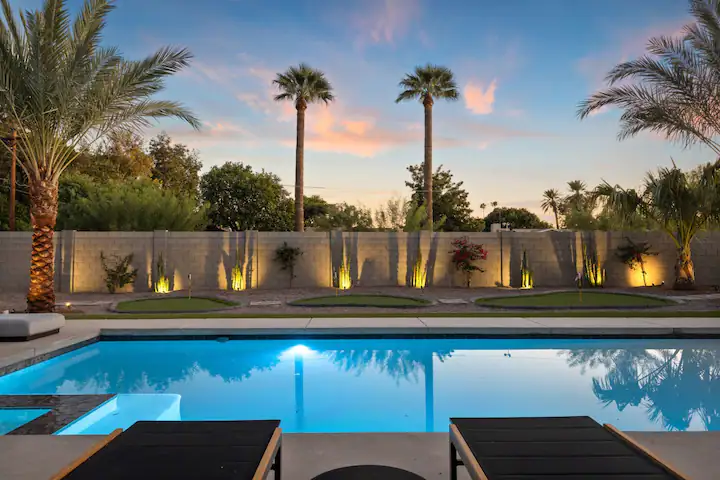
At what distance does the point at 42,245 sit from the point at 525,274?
13.9m

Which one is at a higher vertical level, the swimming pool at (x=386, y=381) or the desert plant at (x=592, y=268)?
the desert plant at (x=592, y=268)

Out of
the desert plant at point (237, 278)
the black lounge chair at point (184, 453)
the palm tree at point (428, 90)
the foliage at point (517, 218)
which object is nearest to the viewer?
the black lounge chair at point (184, 453)

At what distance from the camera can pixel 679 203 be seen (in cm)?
1405

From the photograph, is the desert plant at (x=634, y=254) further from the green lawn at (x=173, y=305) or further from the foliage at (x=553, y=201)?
the foliage at (x=553, y=201)

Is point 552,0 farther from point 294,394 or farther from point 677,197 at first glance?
point 294,394

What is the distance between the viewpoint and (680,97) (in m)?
11.9

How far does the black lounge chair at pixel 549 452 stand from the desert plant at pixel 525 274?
14166 millimetres

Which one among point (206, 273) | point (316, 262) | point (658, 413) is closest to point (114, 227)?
point (206, 273)

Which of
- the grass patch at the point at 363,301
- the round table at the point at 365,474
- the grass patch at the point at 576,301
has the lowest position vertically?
the grass patch at the point at 363,301

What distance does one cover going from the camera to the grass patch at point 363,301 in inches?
469

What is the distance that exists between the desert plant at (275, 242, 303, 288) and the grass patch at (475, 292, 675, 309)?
6354mm

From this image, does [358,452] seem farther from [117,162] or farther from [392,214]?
[117,162]

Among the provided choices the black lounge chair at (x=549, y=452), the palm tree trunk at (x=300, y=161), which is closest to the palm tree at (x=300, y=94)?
the palm tree trunk at (x=300, y=161)

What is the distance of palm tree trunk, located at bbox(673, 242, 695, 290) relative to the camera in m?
14.7
